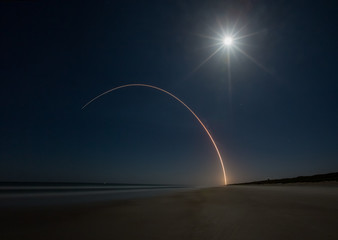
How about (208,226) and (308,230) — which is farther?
(208,226)

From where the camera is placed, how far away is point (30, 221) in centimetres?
562

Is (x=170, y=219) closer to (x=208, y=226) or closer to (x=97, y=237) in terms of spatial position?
(x=208, y=226)

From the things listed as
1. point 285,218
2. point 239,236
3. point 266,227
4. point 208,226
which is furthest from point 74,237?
point 285,218

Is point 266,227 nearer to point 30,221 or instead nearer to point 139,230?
point 139,230

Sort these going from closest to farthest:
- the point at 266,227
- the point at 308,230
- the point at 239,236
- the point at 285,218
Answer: the point at 239,236 < the point at 308,230 < the point at 266,227 < the point at 285,218

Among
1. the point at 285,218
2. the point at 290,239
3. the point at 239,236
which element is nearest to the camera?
the point at 290,239

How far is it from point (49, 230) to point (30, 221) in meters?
1.64

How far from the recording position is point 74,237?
160 inches

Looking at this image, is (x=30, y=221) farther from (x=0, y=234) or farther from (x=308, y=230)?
(x=308, y=230)

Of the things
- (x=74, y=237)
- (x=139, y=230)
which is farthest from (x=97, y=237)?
(x=139, y=230)

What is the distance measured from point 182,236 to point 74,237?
2.41 metres

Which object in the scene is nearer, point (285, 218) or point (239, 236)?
point (239, 236)

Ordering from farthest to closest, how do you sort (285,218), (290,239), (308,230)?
(285,218)
(308,230)
(290,239)

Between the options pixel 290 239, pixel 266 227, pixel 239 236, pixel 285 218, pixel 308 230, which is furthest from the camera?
pixel 285 218
